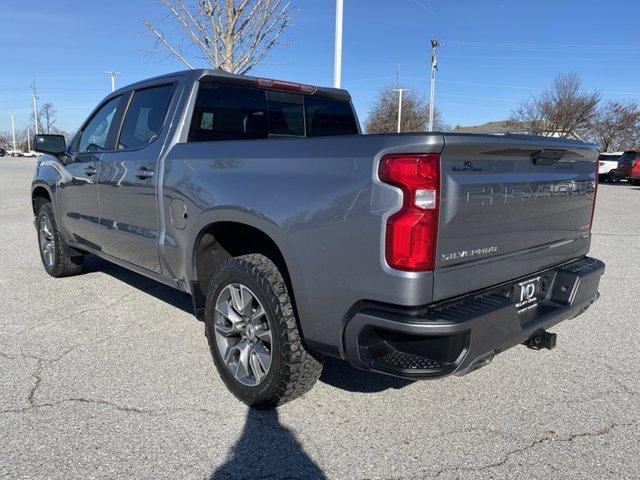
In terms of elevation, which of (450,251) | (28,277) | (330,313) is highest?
(450,251)

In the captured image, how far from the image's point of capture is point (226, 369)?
125 inches

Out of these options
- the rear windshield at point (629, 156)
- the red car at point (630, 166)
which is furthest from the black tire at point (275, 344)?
the rear windshield at point (629, 156)

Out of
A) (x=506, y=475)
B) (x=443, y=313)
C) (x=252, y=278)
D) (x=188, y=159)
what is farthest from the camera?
(x=188, y=159)

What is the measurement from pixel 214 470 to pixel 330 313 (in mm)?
930

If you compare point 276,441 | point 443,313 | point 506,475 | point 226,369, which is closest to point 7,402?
point 226,369

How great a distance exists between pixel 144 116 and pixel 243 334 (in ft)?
6.77

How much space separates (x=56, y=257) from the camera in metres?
5.64

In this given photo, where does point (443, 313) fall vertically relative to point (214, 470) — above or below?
above

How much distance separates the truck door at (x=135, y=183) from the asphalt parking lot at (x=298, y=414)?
733mm

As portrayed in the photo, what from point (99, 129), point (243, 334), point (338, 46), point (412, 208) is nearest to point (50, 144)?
point (99, 129)

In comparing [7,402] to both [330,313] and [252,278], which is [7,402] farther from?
[330,313]

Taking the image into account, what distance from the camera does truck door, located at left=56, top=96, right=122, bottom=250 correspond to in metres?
4.52

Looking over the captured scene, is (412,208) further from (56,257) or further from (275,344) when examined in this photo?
(56,257)

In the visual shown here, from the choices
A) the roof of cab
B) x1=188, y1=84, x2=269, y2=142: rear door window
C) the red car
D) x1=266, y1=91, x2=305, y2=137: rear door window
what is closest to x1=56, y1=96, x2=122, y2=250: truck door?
the roof of cab
